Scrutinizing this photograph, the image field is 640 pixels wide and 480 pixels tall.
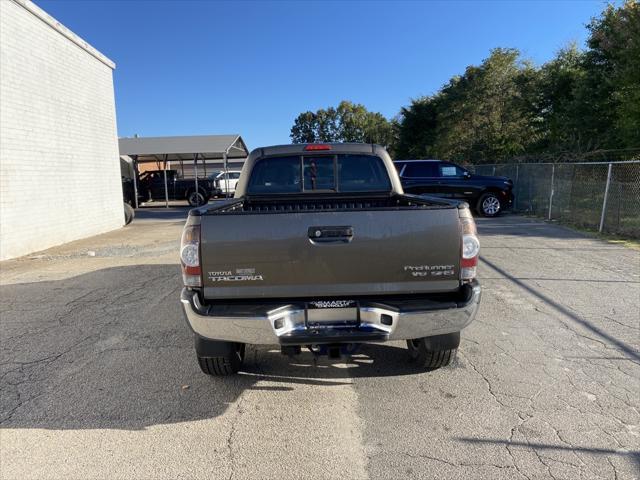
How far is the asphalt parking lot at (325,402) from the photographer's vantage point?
2598mm

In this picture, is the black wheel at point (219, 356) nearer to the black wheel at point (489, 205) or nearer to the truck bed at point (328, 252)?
the truck bed at point (328, 252)

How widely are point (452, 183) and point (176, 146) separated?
16453mm

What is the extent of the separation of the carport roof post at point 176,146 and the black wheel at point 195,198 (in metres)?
2.23

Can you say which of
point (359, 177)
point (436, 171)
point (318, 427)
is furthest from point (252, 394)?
point (436, 171)

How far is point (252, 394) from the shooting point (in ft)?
11.2

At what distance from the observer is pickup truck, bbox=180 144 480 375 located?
9.45ft

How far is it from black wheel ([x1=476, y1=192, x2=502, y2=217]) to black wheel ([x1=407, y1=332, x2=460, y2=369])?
11946 mm

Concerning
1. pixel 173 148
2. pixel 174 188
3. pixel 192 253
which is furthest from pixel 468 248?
pixel 173 148

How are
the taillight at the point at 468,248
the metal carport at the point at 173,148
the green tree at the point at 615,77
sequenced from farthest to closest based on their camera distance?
the metal carport at the point at 173,148
the green tree at the point at 615,77
the taillight at the point at 468,248

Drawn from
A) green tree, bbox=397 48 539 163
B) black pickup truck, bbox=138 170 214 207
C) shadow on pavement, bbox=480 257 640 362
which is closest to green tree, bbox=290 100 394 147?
green tree, bbox=397 48 539 163

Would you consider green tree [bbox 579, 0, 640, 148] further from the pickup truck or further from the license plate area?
the license plate area

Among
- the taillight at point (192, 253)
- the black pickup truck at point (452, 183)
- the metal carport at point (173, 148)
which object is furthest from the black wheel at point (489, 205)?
the metal carport at point (173, 148)

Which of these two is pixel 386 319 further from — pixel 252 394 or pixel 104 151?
pixel 104 151

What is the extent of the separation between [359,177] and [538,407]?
2.67m
